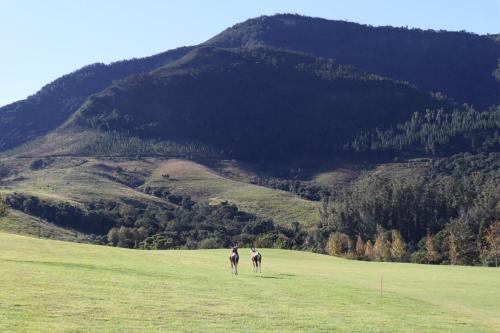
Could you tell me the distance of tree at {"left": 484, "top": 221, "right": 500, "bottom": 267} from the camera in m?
89.1

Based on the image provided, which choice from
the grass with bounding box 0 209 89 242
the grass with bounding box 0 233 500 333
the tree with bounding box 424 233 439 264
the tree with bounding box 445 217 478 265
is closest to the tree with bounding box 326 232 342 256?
the tree with bounding box 424 233 439 264

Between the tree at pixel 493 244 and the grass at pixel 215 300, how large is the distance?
147ft

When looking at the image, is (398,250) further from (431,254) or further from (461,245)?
(461,245)

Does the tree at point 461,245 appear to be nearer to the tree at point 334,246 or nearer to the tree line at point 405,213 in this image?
the tree line at point 405,213

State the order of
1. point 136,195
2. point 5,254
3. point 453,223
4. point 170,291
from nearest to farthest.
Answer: point 170,291 < point 5,254 < point 453,223 < point 136,195

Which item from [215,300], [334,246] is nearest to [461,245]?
[334,246]

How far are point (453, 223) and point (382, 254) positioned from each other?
23470 mm

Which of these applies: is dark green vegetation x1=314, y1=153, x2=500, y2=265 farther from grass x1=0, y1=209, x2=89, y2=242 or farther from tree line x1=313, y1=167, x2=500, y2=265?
grass x1=0, y1=209, x2=89, y2=242

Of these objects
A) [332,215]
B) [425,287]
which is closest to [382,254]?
[332,215]

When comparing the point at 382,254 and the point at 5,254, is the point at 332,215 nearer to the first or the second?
the point at 382,254

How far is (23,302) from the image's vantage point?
23.6 meters

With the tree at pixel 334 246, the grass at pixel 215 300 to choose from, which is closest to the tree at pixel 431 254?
the tree at pixel 334 246

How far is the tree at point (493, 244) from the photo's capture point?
8906cm

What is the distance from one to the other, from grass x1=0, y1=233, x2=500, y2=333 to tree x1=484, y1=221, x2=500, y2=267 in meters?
44.9
